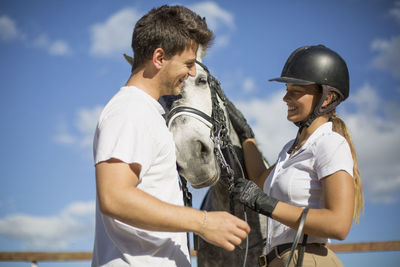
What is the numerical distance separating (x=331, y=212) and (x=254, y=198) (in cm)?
36

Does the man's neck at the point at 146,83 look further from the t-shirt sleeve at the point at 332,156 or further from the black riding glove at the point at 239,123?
the black riding glove at the point at 239,123

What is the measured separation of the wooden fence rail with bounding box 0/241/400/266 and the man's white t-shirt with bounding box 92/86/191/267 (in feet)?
16.6

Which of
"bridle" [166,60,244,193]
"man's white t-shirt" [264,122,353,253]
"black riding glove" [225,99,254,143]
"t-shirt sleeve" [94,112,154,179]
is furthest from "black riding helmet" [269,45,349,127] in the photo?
"t-shirt sleeve" [94,112,154,179]

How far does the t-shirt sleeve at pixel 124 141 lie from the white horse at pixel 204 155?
1.27m

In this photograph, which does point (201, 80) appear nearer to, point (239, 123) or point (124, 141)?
point (239, 123)

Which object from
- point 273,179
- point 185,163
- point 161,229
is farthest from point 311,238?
point 185,163

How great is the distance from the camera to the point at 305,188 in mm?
1932

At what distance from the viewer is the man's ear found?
1648 mm

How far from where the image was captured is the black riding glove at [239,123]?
3.27 m

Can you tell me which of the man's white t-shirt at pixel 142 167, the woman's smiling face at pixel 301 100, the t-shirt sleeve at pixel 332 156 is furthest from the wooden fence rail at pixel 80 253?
the man's white t-shirt at pixel 142 167

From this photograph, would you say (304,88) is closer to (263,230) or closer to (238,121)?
(238,121)

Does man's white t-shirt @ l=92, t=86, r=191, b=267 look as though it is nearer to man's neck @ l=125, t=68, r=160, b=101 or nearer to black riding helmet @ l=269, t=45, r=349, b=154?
man's neck @ l=125, t=68, r=160, b=101

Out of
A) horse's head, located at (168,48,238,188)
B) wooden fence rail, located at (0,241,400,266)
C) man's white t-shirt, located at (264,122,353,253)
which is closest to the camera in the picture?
man's white t-shirt, located at (264,122,353,253)

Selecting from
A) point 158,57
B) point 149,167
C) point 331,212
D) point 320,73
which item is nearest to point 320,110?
point 320,73
